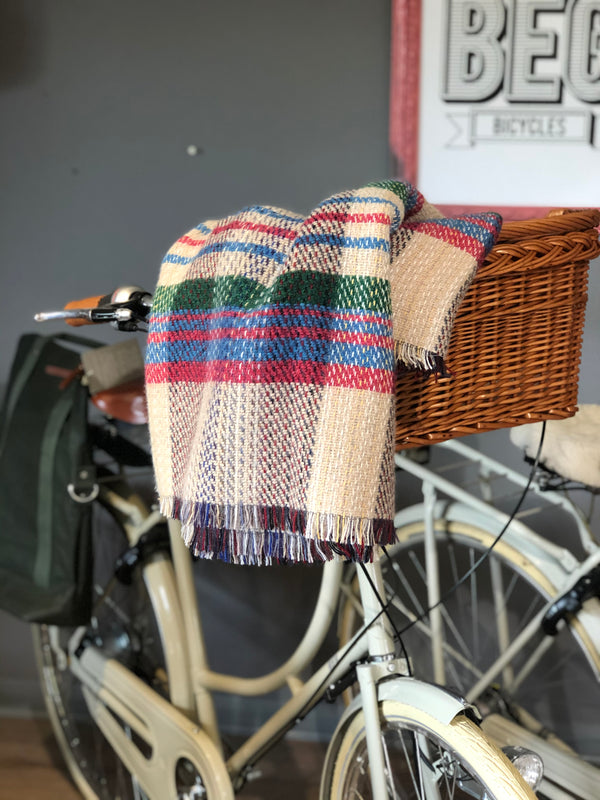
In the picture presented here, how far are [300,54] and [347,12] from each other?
0.12 meters

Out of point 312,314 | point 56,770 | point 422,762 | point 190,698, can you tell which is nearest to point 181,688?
point 190,698

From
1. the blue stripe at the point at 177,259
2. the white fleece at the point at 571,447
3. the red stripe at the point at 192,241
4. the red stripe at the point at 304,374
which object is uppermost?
the red stripe at the point at 192,241

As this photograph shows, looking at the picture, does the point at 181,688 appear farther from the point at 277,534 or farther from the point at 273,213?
the point at 273,213

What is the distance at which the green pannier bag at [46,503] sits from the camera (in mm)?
1211

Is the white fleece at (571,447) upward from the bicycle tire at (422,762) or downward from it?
upward

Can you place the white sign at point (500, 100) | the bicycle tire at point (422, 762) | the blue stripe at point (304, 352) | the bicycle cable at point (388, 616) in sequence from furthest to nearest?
the white sign at point (500, 100)
the bicycle cable at point (388, 616)
the bicycle tire at point (422, 762)
the blue stripe at point (304, 352)

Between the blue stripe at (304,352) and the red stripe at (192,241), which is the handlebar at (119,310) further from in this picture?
the blue stripe at (304,352)

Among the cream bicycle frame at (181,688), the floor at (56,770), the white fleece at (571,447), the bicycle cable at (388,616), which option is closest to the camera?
the bicycle cable at (388,616)

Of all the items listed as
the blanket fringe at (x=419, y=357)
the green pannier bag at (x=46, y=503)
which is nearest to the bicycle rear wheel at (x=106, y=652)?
the green pannier bag at (x=46, y=503)

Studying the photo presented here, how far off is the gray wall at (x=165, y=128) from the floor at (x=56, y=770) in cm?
27

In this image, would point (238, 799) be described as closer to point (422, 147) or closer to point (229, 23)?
point (422, 147)

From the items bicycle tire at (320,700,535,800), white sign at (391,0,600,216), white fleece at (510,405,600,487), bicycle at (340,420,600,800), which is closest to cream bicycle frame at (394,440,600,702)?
bicycle at (340,420,600,800)

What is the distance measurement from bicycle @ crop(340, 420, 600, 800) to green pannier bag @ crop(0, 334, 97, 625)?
1.62 feet

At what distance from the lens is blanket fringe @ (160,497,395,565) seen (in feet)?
2.24
